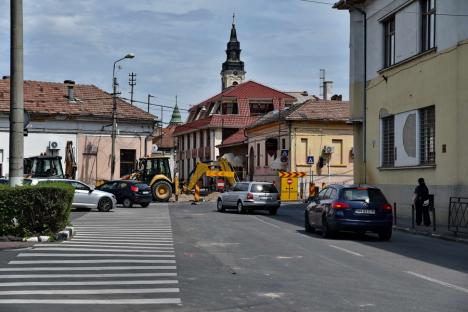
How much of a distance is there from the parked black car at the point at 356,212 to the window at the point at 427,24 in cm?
929

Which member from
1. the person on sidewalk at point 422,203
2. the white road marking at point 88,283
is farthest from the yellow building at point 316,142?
the white road marking at point 88,283

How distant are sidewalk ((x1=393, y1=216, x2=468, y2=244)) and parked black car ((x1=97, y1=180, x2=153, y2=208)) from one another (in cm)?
1520

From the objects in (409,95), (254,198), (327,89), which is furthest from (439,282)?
(327,89)

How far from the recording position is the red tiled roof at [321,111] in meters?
53.5

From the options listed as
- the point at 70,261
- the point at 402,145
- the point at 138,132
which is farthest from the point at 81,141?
the point at 70,261

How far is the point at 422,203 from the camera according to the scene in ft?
78.7

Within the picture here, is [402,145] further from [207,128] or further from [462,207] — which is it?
[207,128]

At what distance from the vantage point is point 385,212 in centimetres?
1906

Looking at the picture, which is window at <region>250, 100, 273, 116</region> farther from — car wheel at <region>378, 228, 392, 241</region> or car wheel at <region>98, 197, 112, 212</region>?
car wheel at <region>378, 228, 392, 241</region>

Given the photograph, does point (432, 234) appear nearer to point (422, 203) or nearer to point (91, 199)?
point (422, 203)

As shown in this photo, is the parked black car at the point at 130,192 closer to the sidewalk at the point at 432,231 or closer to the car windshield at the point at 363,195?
the sidewalk at the point at 432,231

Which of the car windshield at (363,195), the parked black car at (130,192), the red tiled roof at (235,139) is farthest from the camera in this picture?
the red tiled roof at (235,139)

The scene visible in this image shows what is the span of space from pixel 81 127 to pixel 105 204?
78.9 ft

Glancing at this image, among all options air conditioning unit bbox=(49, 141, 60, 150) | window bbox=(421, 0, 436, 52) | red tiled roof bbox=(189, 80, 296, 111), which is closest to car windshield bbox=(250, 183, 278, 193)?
window bbox=(421, 0, 436, 52)
